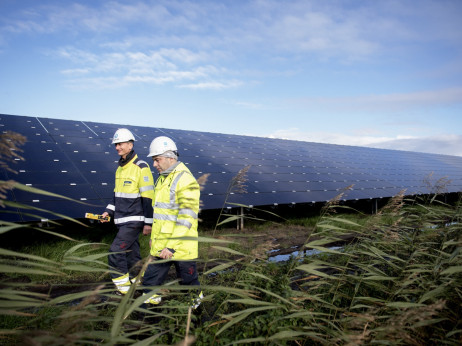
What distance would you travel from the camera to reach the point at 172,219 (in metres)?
3.32

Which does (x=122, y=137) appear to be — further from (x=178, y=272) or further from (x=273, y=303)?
(x=273, y=303)

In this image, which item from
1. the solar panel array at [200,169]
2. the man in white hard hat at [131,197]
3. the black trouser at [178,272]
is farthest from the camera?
the solar panel array at [200,169]

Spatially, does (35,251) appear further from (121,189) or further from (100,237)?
(121,189)

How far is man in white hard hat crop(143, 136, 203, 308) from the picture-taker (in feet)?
10.2

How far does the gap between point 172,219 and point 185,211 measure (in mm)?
289

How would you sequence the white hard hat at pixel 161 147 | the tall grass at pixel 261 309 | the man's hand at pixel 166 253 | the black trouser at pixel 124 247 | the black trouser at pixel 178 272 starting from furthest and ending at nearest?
the black trouser at pixel 124 247
the white hard hat at pixel 161 147
the black trouser at pixel 178 272
the man's hand at pixel 166 253
the tall grass at pixel 261 309

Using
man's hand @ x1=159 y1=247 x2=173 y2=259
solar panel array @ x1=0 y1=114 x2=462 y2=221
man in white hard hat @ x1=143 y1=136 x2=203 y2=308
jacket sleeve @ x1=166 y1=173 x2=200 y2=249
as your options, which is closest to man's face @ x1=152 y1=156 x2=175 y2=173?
man in white hard hat @ x1=143 y1=136 x2=203 y2=308

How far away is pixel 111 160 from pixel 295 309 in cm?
757

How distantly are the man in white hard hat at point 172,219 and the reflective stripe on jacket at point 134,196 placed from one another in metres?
0.79

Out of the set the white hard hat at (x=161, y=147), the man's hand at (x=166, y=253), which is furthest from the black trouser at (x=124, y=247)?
the white hard hat at (x=161, y=147)

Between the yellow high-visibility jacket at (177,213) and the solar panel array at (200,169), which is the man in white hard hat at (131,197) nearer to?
the solar panel array at (200,169)

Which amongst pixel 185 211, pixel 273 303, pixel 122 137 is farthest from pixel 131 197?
pixel 273 303

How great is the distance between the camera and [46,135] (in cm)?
918

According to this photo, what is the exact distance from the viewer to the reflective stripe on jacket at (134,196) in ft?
14.0
